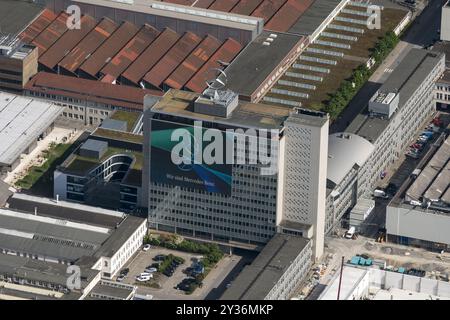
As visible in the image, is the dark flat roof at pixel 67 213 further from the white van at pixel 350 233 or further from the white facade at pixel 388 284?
the white facade at pixel 388 284

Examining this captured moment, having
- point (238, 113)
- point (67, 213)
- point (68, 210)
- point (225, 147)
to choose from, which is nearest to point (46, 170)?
point (68, 210)

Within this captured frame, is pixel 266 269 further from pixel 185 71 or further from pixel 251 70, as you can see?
pixel 185 71

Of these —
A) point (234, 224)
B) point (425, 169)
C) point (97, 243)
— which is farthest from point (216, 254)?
point (425, 169)

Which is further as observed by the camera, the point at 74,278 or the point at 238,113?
the point at 238,113

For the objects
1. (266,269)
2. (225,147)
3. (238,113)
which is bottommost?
(266,269)

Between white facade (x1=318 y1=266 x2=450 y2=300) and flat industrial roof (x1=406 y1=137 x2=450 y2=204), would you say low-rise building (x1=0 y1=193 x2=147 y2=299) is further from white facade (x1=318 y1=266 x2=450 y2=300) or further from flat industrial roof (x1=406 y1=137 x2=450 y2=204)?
flat industrial roof (x1=406 y1=137 x2=450 y2=204)

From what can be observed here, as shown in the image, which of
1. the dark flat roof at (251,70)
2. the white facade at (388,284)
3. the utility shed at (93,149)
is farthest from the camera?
the dark flat roof at (251,70)

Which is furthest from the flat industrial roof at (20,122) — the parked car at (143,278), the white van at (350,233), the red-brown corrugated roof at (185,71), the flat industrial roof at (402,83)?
the white van at (350,233)

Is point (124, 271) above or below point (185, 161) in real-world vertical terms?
below
